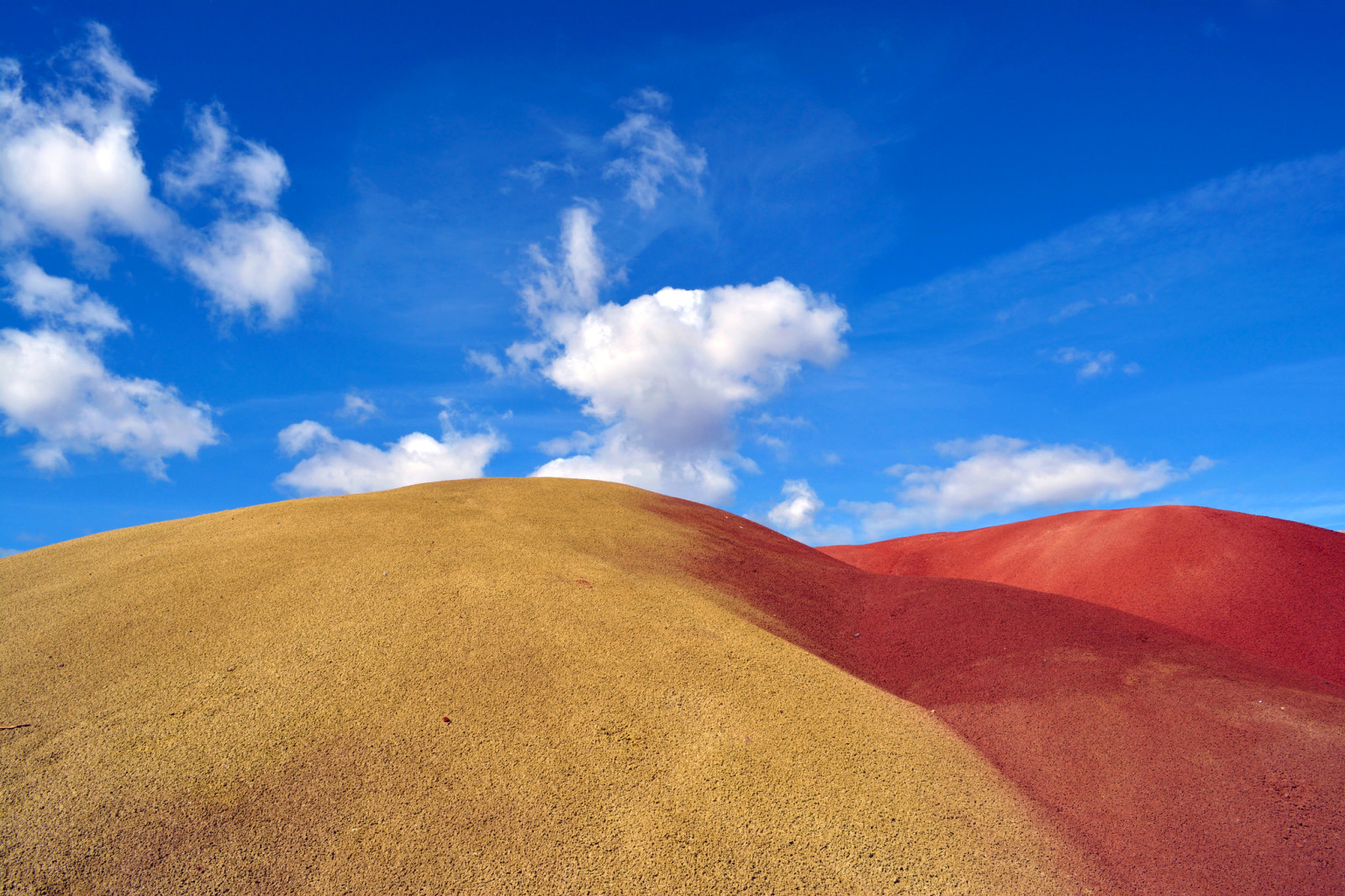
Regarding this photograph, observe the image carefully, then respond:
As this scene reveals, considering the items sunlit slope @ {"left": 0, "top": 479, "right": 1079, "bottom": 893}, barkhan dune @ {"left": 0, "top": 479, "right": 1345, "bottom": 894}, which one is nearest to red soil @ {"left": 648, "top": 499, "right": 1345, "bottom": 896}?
barkhan dune @ {"left": 0, "top": 479, "right": 1345, "bottom": 894}

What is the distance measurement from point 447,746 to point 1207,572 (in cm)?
2144

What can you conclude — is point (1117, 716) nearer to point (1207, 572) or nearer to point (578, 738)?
point (578, 738)

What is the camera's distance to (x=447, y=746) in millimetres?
8383

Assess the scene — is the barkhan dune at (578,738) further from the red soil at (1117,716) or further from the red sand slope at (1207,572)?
the red sand slope at (1207,572)

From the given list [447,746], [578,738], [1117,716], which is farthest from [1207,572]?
[447,746]

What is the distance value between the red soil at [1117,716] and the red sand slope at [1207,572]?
179 inches

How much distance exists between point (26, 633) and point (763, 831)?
10995mm

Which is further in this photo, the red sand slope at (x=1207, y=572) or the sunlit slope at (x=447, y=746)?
the red sand slope at (x=1207, y=572)

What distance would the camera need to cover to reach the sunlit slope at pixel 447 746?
7004mm

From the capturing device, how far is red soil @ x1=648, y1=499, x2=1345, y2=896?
328 inches

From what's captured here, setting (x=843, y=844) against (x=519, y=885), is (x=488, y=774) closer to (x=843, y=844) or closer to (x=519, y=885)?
(x=519, y=885)

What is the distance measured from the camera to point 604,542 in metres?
16.3

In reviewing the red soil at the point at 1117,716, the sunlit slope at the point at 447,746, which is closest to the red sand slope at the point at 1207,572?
the red soil at the point at 1117,716

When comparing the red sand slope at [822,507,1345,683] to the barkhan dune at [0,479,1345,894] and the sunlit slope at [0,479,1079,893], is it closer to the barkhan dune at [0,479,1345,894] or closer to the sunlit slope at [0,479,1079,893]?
the barkhan dune at [0,479,1345,894]
